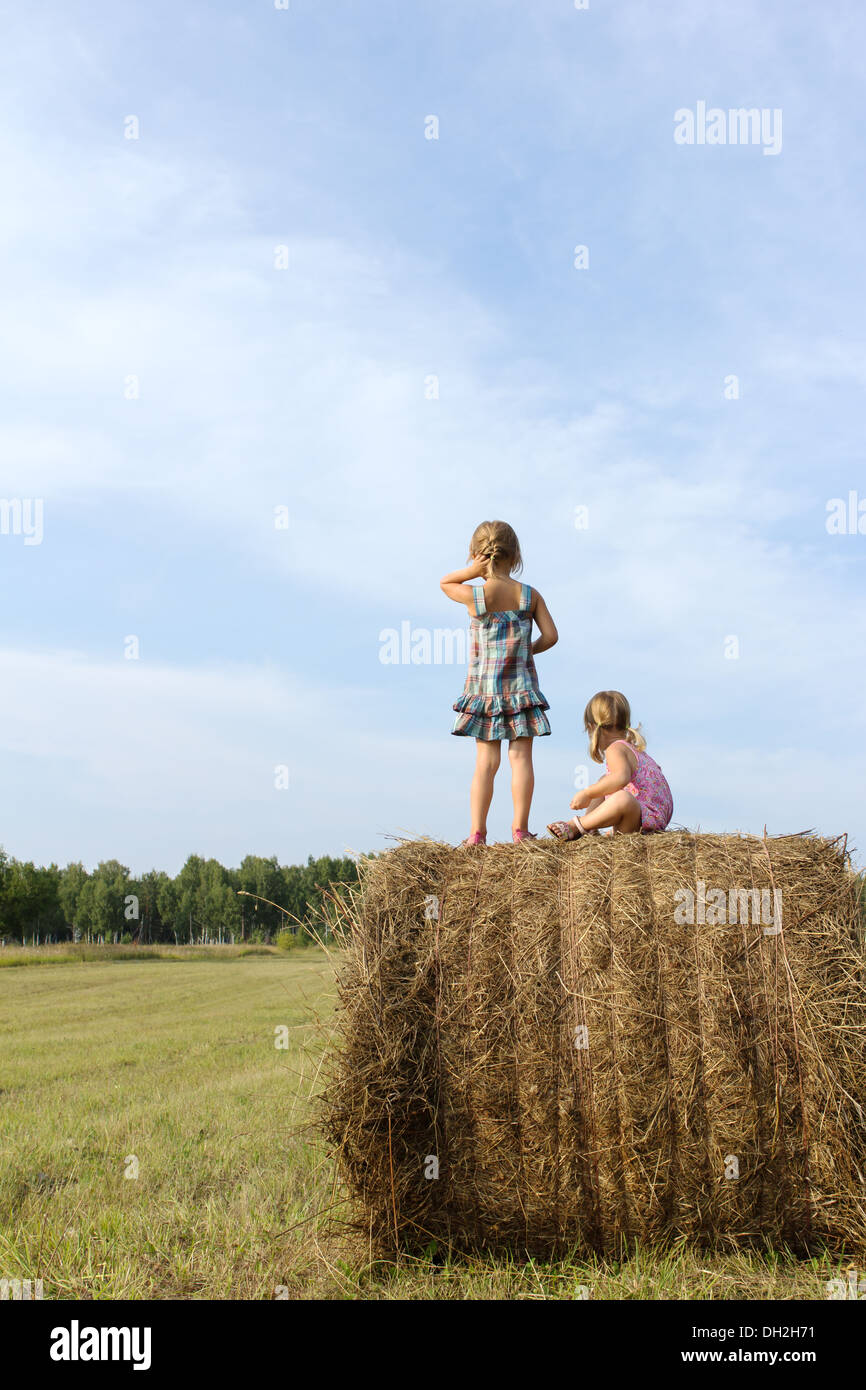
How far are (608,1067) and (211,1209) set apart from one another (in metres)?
2.46

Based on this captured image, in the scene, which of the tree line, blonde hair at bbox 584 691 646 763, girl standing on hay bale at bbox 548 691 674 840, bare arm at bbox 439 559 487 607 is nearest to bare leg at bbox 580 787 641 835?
girl standing on hay bale at bbox 548 691 674 840

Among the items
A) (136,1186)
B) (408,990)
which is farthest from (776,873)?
(136,1186)

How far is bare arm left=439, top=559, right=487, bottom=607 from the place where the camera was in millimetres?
7016

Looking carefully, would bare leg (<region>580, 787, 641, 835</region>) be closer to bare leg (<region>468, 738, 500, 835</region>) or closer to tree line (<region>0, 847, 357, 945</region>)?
bare leg (<region>468, 738, 500, 835</region>)

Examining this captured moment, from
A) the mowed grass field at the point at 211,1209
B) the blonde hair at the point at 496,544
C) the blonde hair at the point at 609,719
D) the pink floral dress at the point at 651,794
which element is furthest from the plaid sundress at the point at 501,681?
the mowed grass field at the point at 211,1209

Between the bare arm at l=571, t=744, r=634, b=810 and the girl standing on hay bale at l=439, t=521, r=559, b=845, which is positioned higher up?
the girl standing on hay bale at l=439, t=521, r=559, b=845

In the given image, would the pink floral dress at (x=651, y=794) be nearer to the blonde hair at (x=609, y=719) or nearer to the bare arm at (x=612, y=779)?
the bare arm at (x=612, y=779)

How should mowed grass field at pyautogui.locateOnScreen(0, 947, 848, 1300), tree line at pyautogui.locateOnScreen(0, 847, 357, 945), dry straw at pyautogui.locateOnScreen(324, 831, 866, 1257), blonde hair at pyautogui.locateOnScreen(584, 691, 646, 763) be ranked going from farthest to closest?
tree line at pyautogui.locateOnScreen(0, 847, 357, 945), blonde hair at pyautogui.locateOnScreen(584, 691, 646, 763), dry straw at pyautogui.locateOnScreen(324, 831, 866, 1257), mowed grass field at pyautogui.locateOnScreen(0, 947, 848, 1300)

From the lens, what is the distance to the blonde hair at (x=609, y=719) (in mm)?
6941

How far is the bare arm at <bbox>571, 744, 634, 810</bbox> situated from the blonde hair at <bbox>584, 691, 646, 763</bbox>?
1.29 feet

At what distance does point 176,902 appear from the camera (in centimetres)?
9056

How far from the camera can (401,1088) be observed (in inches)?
194

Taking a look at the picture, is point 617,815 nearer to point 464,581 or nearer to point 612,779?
point 612,779

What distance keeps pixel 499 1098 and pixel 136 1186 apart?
2.76 metres
